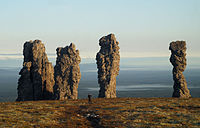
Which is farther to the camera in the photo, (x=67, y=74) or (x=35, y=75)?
(x=67, y=74)

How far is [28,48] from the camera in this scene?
9819 centimetres

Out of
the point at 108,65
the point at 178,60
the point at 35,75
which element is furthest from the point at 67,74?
the point at 178,60

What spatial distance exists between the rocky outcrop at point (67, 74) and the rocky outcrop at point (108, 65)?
8.32 metres

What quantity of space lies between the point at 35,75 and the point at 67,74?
419 inches

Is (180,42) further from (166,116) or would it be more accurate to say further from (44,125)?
(44,125)

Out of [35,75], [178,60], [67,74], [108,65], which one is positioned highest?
[178,60]

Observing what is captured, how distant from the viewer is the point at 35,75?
92750 mm

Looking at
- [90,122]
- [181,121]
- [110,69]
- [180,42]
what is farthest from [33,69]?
[181,121]

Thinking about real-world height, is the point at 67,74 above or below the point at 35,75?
above

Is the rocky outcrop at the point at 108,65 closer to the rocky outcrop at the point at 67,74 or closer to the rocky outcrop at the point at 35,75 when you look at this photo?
the rocky outcrop at the point at 67,74

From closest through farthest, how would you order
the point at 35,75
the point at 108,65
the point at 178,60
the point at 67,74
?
the point at 178,60 → the point at 35,75 → the point at 108,65 → the point at 67,74

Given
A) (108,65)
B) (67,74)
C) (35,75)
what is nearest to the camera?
(35,75)

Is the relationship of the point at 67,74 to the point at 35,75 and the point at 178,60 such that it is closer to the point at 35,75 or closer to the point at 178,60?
the point at 35,75

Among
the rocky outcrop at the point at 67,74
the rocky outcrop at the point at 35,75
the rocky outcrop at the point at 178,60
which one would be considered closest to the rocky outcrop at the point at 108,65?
the rocky outcrop at the point at 67,74
